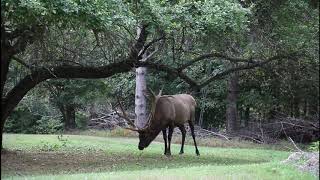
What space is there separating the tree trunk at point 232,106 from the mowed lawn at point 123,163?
28.8 feet

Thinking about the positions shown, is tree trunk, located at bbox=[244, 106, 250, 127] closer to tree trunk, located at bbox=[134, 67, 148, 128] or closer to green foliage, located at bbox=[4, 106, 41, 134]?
tree trunk, located at bbox=[134, 67, 148, 128]

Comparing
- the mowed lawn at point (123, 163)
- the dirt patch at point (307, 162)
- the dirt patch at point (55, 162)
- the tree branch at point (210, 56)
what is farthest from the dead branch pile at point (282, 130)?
the dirt patch at point (55, 162)

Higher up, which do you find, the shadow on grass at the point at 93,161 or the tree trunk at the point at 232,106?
the tree trunk at the point at 232,106

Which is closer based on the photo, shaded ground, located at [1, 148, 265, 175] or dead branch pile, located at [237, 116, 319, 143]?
shaded ground, located at [1, 148, 265, 175]

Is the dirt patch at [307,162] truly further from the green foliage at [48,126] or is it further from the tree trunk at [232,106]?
the green foliage at [48,126]

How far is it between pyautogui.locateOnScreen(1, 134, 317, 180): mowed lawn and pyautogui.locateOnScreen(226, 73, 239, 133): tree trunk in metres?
8.79

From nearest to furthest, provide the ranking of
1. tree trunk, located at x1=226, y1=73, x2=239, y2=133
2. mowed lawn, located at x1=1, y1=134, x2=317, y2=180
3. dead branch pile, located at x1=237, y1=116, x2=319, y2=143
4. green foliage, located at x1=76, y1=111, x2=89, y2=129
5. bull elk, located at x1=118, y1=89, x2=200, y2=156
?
1. mowed lawn, located at x1=1, y1=134, x2=317, y2=180
2. bull elk, located at x1=118, y1=89, x2=200, y2=156
3. dead branch pile, located at x1=237, y1=116, x2=319, y2=143
4. tree trunk, located at x1=226, y1=73, x2=239, y2=133
5. green foliage, located at x1=76, y1=111, x2=89, y2=129

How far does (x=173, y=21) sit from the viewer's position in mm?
15070

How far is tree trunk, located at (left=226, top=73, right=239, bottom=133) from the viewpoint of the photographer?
2883 cm

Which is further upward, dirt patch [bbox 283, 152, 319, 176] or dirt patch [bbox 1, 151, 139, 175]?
dirt patch [bbox 283, 152, 319, 176]

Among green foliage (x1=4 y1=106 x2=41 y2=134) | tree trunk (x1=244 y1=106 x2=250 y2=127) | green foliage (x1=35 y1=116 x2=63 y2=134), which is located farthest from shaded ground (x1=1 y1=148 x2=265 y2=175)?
green foliage (x1=4 y1=106 x2=41 y2=134)

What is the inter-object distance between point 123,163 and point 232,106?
573 inches

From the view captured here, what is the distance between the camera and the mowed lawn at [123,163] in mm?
10859

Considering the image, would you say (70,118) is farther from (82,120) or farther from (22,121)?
(22,121)
